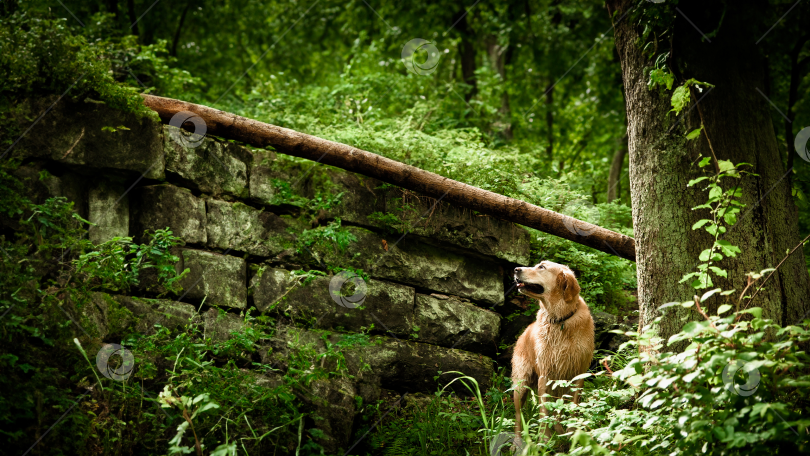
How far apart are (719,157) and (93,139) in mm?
5419

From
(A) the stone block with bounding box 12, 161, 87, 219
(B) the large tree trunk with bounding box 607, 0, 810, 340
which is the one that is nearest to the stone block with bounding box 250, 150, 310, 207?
(A) the stone block with bounding box 12, 161, 87, 219

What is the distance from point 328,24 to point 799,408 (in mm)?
13813

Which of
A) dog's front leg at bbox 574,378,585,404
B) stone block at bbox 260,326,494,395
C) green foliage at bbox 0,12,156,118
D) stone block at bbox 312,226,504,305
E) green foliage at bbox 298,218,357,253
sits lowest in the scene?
dog's front leg at bbox 574,378,585,404

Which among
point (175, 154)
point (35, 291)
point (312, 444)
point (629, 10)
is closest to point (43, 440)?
point (35, 291)

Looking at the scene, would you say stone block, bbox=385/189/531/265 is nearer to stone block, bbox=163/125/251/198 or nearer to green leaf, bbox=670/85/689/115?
stone block, bbox=163/125/251/198

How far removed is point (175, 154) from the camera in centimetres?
539

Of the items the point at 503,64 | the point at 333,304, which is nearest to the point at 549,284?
the point at 333,304

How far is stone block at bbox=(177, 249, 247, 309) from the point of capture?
507 centimetres

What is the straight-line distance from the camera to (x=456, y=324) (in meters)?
5.94

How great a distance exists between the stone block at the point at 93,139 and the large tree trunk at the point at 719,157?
460 cm

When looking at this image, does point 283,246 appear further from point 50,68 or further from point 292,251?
point 50,68

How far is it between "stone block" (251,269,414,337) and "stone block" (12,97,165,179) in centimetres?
159

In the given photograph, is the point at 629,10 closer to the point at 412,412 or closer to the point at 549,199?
the point at 549,199

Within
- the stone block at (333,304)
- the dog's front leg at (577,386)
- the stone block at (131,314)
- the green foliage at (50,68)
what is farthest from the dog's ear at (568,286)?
the green foliage at (50,68)
